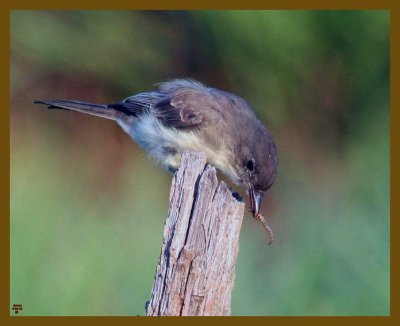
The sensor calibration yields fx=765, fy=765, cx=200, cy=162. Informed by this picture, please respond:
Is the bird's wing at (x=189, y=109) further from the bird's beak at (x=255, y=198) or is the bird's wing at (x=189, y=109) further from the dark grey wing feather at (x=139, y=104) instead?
the bird's beak at (x=255, y=198)

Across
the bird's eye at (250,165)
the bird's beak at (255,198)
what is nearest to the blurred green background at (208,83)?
the bird's beak at (255,198)

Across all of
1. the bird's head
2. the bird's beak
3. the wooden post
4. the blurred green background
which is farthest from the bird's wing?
the wooden post

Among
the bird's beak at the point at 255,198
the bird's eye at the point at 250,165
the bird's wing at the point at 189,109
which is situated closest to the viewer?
the bird's beak at the point at 255,198

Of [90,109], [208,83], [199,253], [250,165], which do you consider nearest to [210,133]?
[250,165]

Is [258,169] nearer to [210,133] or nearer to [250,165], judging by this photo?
[250,165]

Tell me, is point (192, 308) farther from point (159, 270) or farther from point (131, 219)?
point (131, 219)

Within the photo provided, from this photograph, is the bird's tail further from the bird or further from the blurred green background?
the blurred green background
